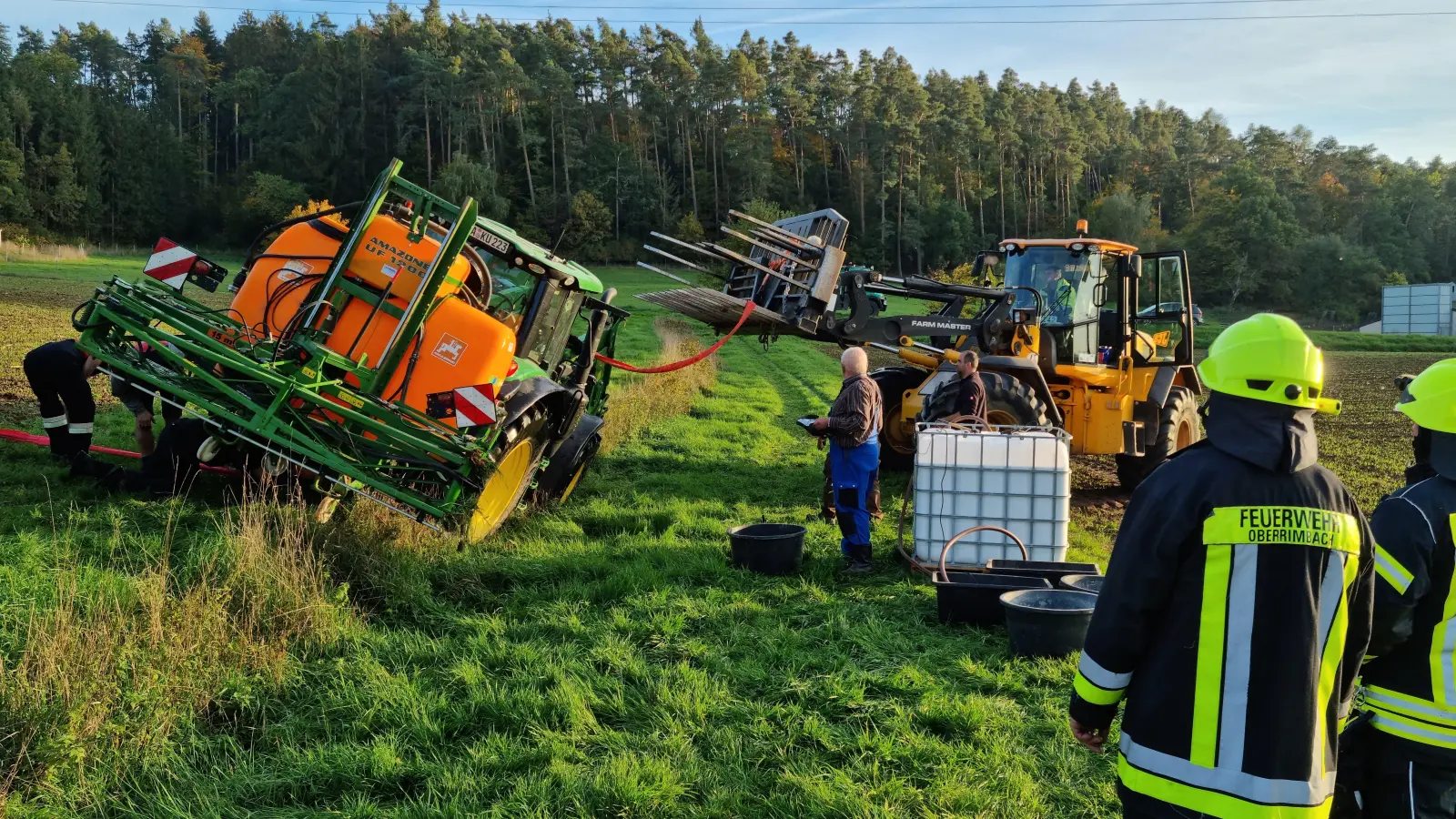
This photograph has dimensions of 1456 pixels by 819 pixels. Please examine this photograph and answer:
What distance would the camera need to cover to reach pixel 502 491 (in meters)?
6.86

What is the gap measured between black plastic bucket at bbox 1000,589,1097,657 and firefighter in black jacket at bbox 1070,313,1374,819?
8.49ft

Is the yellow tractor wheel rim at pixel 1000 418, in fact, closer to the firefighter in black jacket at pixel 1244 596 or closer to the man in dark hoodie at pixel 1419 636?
the man in dark hoodie at pixel 1419 636

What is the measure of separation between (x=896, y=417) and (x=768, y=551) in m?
4.04

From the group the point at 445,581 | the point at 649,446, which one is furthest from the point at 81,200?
the point at 445,581

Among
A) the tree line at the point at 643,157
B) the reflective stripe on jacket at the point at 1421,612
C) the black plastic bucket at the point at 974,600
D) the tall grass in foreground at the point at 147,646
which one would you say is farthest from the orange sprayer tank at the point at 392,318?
the tree line at the point at 643,157

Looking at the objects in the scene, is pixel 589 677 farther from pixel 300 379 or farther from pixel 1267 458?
pixel 1267 458

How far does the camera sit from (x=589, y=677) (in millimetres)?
4477

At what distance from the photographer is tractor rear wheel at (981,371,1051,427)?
8531mm

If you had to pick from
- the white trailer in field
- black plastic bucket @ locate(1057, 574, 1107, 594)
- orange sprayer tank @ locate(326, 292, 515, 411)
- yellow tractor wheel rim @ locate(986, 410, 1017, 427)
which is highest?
the white trailer in field

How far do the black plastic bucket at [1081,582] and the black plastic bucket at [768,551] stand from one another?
1759 mm

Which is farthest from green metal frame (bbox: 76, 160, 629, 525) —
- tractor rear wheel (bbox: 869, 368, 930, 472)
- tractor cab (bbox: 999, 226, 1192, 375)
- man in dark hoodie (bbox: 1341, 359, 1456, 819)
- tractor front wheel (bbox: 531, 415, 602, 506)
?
tractor cab (bbox: 999, 226, 1192, 375)

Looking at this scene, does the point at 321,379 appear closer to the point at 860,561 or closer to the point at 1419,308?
the point at 860,561

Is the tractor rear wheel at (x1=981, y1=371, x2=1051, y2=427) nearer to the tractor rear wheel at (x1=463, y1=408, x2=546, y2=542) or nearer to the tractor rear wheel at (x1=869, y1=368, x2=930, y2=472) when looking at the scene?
the tractor rear wheel at (x1=869, y1=368, x2=930, y2=472)

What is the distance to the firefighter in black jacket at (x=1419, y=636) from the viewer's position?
7.84 ft
